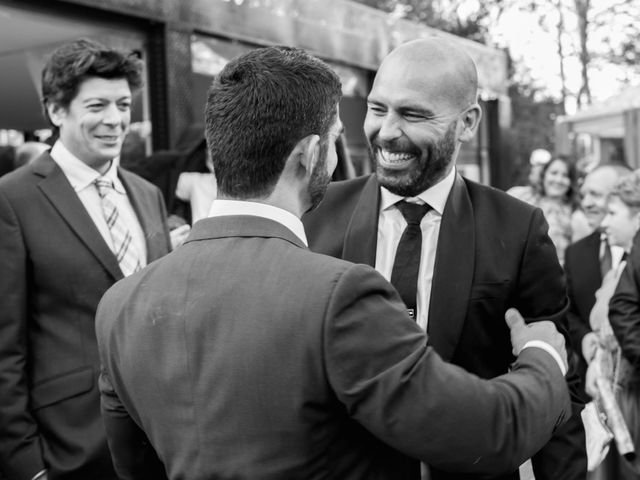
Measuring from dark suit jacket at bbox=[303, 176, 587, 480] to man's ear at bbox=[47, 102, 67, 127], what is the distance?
1.31 meters

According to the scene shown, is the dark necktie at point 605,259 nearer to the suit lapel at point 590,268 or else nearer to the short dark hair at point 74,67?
the suit lapel at point 590,268

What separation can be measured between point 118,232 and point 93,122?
0.41 meters

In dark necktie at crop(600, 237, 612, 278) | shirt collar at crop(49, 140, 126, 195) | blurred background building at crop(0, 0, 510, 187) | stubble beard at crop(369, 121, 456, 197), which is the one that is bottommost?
dark necktie at crop(600, 237, 612, 278)

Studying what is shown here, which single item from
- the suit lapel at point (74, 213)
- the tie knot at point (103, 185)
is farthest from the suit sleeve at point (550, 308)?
the tie knot at point (103, 185)

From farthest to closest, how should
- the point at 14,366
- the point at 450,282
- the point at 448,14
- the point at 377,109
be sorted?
the point at 448,14 < the point at 14,366 < the point at 377,109 < the point at 450,282

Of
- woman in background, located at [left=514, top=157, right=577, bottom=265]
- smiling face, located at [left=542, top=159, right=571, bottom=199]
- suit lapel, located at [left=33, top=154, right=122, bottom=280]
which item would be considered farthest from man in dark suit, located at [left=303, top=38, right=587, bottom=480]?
smiling face, located at [left=542, top=159, right=571, bottom=199]

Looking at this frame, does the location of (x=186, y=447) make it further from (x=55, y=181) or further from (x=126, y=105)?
(x=126, y=105)

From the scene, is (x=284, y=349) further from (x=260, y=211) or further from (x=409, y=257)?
(x=409, y=257)

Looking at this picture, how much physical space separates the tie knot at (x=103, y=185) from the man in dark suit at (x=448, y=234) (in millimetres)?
1148

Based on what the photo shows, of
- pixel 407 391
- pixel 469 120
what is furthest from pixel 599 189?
pixel 407 391

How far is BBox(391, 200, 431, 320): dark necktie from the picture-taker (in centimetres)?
215

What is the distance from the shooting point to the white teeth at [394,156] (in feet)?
7.18

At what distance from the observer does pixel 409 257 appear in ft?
7.18

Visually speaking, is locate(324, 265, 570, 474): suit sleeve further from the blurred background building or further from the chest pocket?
the blurred background building
